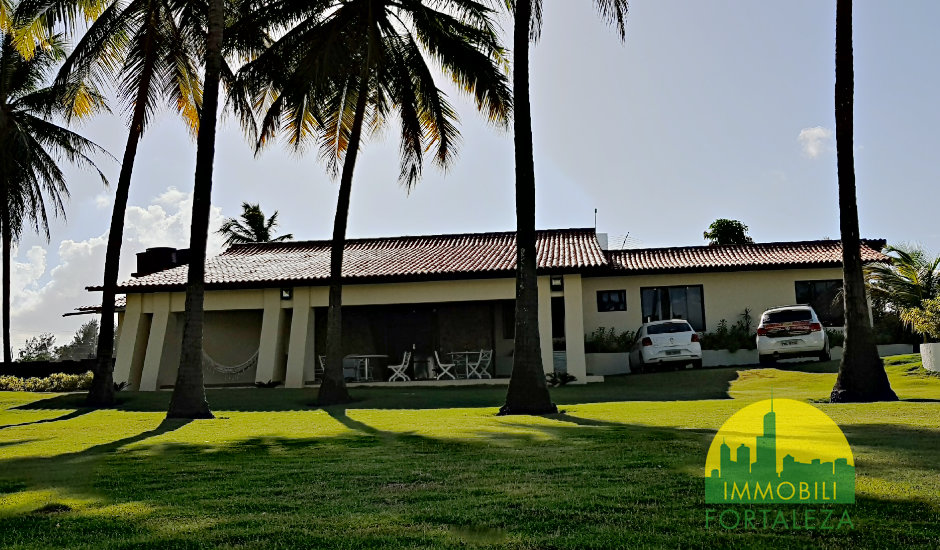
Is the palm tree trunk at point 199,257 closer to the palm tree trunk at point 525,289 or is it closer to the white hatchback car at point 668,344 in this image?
the palm tree trunk at point 525,289

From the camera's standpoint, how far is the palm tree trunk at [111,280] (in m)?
18.9

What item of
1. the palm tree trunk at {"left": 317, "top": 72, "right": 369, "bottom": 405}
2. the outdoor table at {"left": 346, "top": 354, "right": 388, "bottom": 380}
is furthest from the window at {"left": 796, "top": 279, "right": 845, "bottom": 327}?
the palm tree trunk at {"left": 317, "top": 72, "right": 369, "bottom": 405}

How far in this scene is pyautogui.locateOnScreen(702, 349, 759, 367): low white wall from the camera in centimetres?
2566

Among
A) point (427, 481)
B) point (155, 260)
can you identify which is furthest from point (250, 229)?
point (427, 481)

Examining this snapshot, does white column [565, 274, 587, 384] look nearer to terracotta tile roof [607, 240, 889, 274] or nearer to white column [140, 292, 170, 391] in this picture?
terracotta tile roof [607, 240, 889, 274]

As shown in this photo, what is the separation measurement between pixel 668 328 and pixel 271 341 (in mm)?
11421

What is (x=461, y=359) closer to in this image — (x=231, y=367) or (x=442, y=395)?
(x=442, y=395)

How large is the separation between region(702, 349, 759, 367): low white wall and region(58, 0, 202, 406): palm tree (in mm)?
17011

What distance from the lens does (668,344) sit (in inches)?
920

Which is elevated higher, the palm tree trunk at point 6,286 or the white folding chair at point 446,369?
the palm tree trunk at point 6,286

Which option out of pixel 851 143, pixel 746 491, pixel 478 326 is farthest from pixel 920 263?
pixel 746 491

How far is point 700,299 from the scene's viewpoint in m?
27.5

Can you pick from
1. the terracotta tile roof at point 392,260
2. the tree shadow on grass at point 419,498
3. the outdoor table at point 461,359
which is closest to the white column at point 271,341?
the terracotta tile roof at point 392,260

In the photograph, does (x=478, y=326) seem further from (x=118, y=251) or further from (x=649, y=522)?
(x=649, y=522)
